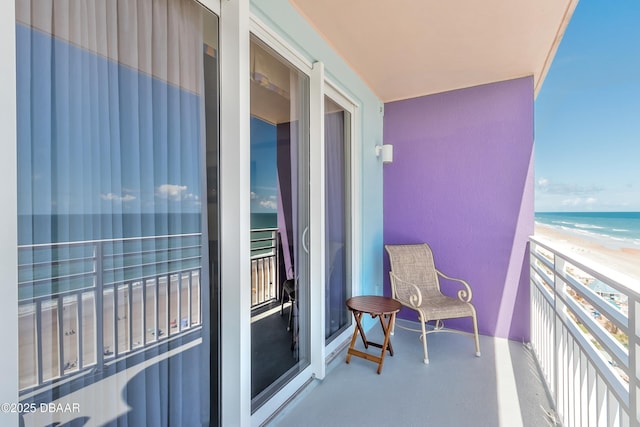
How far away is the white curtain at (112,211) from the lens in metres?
0.83

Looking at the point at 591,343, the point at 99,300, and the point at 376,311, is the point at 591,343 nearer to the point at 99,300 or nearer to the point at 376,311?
the point at 376,311

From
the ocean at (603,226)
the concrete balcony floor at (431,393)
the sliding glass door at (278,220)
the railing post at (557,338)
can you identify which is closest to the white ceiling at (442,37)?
the sliding glass door at (278,220)

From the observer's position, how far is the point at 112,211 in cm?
101

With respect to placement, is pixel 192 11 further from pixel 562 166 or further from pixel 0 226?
pixel 562 166

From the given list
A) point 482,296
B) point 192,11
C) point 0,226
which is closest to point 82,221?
point 0,226

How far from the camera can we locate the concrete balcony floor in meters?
1.74

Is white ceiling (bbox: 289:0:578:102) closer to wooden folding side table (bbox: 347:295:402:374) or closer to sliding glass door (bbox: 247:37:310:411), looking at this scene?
sliding glass door (bbox: 247:37:310:411)

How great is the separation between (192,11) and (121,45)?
0.44 metres

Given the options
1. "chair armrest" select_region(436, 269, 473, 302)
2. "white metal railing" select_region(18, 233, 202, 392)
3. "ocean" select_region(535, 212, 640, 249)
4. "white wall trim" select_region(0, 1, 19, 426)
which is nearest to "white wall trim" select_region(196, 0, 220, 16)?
"white wall trim" select_region(0, 1, 19, 426)

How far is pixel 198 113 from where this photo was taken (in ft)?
4.32

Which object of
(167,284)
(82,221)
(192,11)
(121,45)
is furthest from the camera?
(192,11)

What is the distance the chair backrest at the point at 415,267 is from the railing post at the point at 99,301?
2550 millimetres

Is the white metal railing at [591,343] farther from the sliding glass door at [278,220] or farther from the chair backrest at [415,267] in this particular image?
the sliding glass door at [278,220]

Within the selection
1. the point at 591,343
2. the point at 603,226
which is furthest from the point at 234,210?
the point at 603,226
